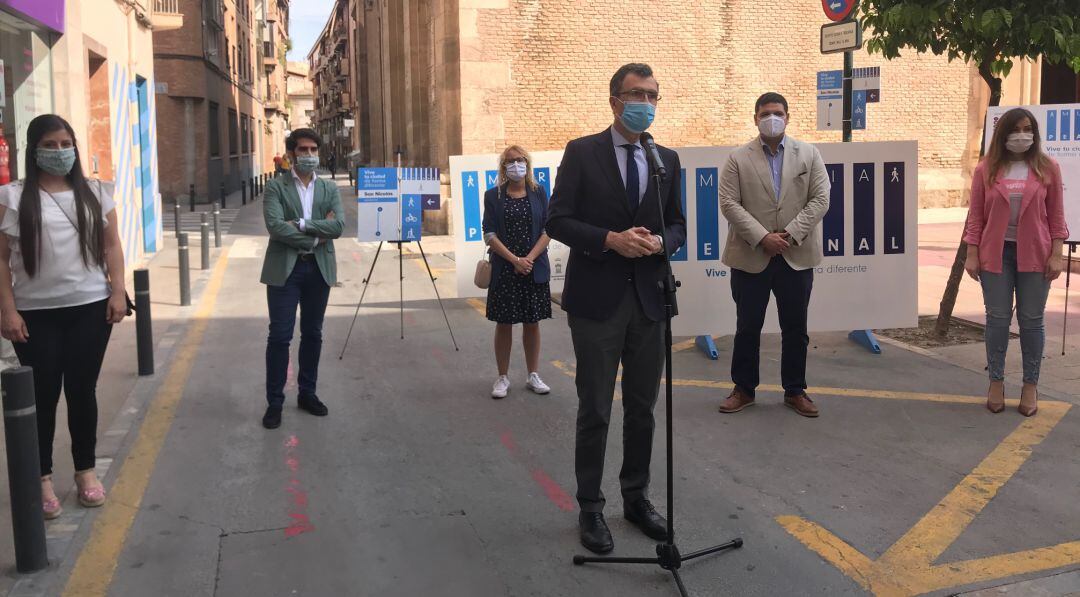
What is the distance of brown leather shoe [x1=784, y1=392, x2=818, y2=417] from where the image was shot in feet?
21.2

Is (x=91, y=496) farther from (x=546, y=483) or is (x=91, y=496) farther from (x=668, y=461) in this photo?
(x=668, y=461)

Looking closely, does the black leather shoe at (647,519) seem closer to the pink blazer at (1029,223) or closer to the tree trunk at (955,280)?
the pink blazer at (1029,223)

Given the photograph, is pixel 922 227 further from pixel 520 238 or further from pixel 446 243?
pixel 520 238

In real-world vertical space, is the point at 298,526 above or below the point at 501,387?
below

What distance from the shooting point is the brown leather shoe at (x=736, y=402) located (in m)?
6.57

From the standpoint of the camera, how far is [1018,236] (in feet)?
20.8

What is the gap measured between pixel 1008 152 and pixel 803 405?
2138 millimetres

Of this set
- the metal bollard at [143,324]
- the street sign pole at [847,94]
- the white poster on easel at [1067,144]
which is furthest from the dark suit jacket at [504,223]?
the street sign pole at [847,94]

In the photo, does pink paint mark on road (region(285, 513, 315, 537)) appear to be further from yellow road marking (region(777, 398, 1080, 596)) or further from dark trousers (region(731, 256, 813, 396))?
dark trousers (region(731, 256, 813, 396))

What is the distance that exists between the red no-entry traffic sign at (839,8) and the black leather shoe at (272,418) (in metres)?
6.77

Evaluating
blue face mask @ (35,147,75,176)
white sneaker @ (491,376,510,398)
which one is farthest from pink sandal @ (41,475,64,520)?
white sneaker @ (491,376,510,398)

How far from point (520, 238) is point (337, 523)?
116 inches

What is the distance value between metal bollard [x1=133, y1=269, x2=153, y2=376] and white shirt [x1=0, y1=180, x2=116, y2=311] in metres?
2.91

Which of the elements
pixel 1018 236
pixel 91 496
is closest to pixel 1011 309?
pixel 1018 236
